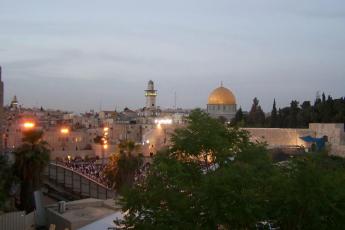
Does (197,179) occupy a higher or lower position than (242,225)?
higher

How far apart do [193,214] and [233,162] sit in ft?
6.02

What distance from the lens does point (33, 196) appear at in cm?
2016

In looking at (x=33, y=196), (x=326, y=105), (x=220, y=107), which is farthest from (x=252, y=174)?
(x=220, y=107)

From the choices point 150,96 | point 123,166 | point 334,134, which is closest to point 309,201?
point 123,166

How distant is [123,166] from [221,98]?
206ft

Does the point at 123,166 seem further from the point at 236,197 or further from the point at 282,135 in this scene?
the point at 282,135

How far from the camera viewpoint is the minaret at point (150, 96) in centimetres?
10631

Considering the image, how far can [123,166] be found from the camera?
2439 centimetres

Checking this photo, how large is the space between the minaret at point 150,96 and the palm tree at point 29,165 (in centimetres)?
8584

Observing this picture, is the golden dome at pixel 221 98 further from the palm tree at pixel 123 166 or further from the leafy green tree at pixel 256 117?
the palm tree at pixel 123 166

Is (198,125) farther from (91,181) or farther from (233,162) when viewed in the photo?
(91,181)

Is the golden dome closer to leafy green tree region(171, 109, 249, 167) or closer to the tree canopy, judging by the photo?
leafy green tree region(171, 109, 249, 167)

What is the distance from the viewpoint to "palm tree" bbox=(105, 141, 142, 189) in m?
24.4

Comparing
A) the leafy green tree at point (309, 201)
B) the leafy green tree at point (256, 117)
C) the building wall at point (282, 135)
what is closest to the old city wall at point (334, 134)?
the building wall at point (282, 135)
